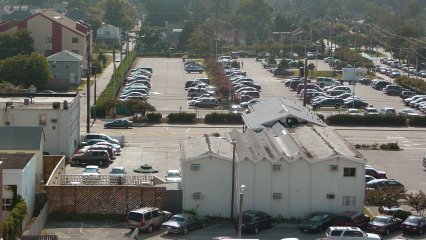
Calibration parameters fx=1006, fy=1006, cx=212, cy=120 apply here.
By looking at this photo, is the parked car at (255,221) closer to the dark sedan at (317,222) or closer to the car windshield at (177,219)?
the dark sedan at (317,222)

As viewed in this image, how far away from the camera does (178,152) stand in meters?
39.3

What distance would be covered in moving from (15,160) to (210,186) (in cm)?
556

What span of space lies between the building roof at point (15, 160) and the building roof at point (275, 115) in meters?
8.79

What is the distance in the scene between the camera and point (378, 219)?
27516 millimetres

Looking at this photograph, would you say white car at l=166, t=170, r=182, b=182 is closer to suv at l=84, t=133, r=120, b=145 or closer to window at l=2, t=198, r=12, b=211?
suv at l=84, t=133, r=120, b=145

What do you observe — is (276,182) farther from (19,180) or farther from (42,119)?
(42,119)

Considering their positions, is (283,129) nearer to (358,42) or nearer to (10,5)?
(358,42)

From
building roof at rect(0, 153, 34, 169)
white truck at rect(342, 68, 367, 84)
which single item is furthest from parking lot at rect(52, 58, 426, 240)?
white truck at rect(342, 68, 367, 84)

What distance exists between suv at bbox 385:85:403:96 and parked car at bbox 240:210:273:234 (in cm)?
3407

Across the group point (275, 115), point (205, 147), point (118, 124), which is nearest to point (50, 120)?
point (275, 115)

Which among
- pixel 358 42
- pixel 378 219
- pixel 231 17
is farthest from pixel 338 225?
pixel 231 17

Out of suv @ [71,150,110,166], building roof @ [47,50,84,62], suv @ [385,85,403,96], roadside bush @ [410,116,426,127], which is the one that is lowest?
suv @ [71,150,110,166]

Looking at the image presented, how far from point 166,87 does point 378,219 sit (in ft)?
118

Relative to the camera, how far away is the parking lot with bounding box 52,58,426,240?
27.3 meters
